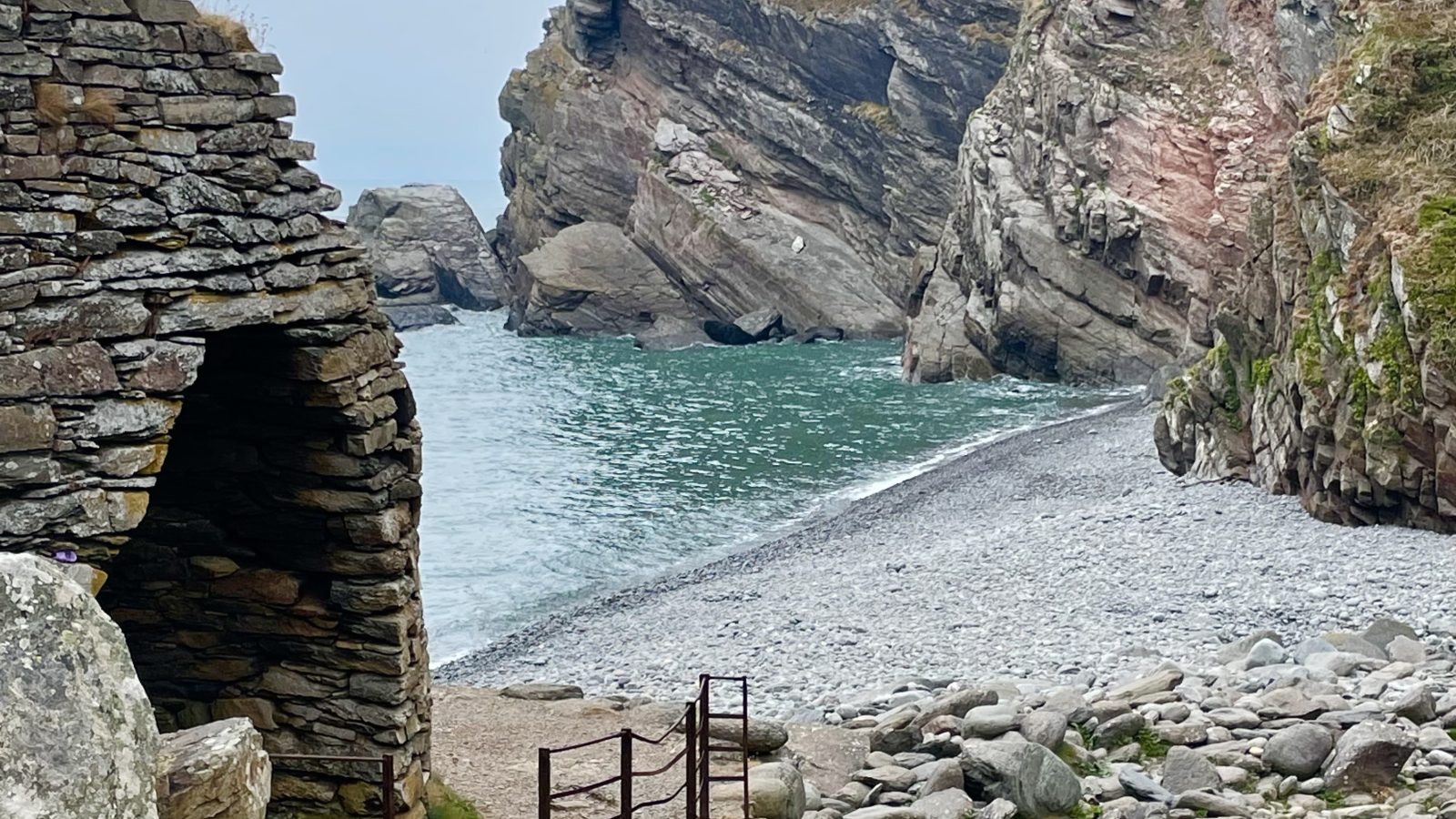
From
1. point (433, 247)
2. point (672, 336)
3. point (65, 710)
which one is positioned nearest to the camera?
point (65, 710)

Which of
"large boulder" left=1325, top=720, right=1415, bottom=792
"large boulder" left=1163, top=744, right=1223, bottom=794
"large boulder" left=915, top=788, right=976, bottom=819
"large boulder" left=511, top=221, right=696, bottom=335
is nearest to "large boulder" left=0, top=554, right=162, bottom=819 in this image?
"large boulder" left=915, top=788, right=976, bottom=819

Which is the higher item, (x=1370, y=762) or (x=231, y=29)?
(x=231, y=29)

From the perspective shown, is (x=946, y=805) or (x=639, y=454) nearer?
(x=946, y=805)

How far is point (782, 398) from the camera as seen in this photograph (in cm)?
7362

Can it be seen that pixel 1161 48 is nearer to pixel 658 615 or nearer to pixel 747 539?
pixel 747 539

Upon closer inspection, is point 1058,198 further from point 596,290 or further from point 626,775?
point 626,775

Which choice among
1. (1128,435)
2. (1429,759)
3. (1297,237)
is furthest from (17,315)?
(1128,435)

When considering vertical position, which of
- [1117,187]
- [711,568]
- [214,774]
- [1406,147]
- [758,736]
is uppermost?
[1117,187]

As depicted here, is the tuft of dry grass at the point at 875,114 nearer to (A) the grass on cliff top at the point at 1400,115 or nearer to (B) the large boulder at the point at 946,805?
(A) the grass on cliff top at the point at 1400,115

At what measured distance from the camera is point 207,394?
13.2 meters

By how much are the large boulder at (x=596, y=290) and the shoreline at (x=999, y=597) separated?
76.9 meters

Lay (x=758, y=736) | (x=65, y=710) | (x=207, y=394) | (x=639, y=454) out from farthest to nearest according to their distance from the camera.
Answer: (x=639, y=454) < (x=758, y=736) < (x=207, y=394) < (x=65, y=710)

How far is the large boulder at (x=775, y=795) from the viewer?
13688 millimetres

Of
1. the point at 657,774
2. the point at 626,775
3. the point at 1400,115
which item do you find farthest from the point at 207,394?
the point at 1400,115
